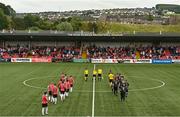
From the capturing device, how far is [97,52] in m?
75.6

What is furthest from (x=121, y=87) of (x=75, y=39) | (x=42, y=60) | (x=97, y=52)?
(x=75, y=39)

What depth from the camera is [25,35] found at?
7288 centimetres

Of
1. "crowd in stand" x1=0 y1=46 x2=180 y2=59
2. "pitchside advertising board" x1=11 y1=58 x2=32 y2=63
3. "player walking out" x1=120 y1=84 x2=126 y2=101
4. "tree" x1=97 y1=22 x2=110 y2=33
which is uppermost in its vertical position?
"tree" x1=97 y1=22 x2=110 y2=33

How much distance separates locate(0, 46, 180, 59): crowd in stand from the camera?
72938mm

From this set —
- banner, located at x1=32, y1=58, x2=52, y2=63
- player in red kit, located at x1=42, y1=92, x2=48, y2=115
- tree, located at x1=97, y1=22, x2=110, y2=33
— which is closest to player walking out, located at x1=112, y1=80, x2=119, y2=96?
player in red kit, located at x1=42, y1=92, x2=48, y2=115

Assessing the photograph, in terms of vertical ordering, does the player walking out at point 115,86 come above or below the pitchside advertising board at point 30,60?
below

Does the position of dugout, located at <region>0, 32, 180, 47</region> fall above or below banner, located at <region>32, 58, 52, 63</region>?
A: above

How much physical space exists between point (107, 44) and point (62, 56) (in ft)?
38.2

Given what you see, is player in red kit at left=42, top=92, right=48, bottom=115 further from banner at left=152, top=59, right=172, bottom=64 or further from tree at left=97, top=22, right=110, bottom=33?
tree at left=97, top=22, right=110, bottom=33

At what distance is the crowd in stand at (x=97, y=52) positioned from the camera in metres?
72.9

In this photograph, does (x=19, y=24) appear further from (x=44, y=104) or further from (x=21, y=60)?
(x=44, y=104)

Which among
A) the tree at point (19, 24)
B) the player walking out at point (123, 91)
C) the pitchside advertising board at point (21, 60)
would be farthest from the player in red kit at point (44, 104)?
the tree at point (19, 24)

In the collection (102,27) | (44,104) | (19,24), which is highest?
(19,24)

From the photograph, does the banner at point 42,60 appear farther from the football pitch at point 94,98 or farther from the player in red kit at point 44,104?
the player in red kit at point 44,104
